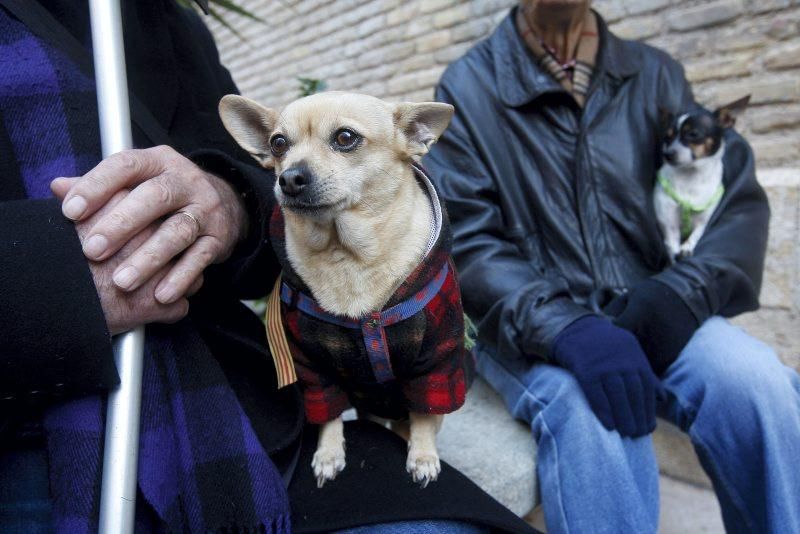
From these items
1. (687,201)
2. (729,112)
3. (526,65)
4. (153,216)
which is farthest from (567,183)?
(153,216)

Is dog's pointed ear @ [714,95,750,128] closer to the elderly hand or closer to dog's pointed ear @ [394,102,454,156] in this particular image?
dog's pointed ear @ [394,102,454,156]

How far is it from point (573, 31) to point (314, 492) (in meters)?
1.40

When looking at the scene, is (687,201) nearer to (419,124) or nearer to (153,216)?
(419,124)

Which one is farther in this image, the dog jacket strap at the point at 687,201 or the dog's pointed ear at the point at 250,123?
the dog jacket strap at the point at 687,201

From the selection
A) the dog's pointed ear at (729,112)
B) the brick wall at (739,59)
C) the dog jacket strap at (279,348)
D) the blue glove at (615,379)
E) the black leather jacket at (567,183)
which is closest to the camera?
the dog jacket strap at (279,348)

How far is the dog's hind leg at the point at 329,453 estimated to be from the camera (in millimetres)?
855

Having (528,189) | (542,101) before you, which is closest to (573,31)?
(542,101)

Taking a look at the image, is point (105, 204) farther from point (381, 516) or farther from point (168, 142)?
point (381, 516)

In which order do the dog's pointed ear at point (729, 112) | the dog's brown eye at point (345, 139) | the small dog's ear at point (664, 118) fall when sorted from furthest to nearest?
the dog's pointed ear at point (729, 112) < the small dog's ear at point (664, 118) < the dog's brown eye at point (345, 139)

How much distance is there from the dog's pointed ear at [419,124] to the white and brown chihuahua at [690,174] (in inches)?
34.5

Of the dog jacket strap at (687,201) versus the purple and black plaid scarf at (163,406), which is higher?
the purple and black plaid scarf at (163,406)

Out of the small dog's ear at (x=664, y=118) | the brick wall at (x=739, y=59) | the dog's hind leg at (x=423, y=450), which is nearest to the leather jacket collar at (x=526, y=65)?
the small dog's ear at (x=664, y=118)

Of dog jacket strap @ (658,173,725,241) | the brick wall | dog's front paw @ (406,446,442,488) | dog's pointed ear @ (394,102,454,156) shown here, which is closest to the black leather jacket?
dog jacket strap @ (658,173,725,241)

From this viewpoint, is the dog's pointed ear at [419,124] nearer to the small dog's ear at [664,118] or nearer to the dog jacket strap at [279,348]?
the dog jacket strap at [279,348]
